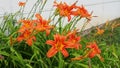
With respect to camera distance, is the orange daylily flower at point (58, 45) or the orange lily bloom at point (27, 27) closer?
the orange daylily flower at point (58, 45)

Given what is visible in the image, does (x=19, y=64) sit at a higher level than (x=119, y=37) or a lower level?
higher

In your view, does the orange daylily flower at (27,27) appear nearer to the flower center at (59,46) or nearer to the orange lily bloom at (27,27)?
the orange lily bloom at (27,27)

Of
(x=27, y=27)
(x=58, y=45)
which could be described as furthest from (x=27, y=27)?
(x=58, y=45)

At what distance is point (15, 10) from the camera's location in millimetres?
4465

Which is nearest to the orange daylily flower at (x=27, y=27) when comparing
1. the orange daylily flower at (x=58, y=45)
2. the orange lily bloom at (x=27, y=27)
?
the orange lily bloom at (x=27, y=27)

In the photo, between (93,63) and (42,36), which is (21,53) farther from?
(93,63)

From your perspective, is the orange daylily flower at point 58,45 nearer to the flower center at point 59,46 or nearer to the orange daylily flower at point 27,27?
the flower center at point 59,46

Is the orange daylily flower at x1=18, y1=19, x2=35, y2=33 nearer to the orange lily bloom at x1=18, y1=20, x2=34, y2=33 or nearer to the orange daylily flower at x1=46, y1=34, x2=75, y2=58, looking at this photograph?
the orange lily bloom at x1=18, y1=20, x2=34, y2=33

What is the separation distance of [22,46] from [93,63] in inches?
29.2

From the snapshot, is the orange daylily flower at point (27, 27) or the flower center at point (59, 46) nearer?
the flower center at point (59, 46)

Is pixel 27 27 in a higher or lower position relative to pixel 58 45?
higher

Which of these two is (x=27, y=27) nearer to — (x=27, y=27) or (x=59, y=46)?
(x=27, y=27)

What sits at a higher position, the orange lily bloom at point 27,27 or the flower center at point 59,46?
the orange lily bloom at point 27,27

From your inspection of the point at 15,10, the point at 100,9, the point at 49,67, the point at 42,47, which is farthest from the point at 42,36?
the point at 100,9
